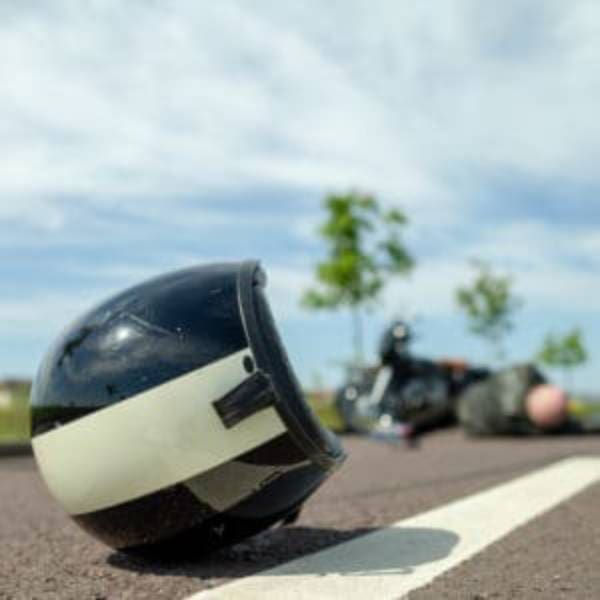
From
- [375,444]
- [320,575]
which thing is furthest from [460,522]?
[375,444]

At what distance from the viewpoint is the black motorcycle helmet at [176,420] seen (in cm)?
430

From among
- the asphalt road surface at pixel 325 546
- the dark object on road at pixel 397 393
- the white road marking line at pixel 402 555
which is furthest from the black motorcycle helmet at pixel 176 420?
the dark object on road at pixel 397 393

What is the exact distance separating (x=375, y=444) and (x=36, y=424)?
35.9 ft

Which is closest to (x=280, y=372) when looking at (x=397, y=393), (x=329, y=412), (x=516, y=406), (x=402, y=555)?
(x=402, y=555)

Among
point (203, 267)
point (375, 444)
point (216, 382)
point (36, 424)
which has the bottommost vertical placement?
point (375, 444)

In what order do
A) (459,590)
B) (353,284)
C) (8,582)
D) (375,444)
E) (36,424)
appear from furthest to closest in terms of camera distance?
(353,284) → (375,444) → (36,424) → (8,582) → (459,590)

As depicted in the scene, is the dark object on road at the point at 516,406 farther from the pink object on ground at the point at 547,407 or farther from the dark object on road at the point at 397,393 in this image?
the dark object on road at the point at 397,393

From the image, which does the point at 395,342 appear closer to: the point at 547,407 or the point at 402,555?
the point at 547,407

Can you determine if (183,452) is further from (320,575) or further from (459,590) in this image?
(459,590)

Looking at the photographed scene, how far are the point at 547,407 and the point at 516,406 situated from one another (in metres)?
0.51

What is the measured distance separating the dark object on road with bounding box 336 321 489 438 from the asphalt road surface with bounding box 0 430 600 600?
23.4ft

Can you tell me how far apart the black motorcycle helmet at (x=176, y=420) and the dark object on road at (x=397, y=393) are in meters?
11.9

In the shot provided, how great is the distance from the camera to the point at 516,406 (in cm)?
1633

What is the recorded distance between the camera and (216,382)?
14.1ft
